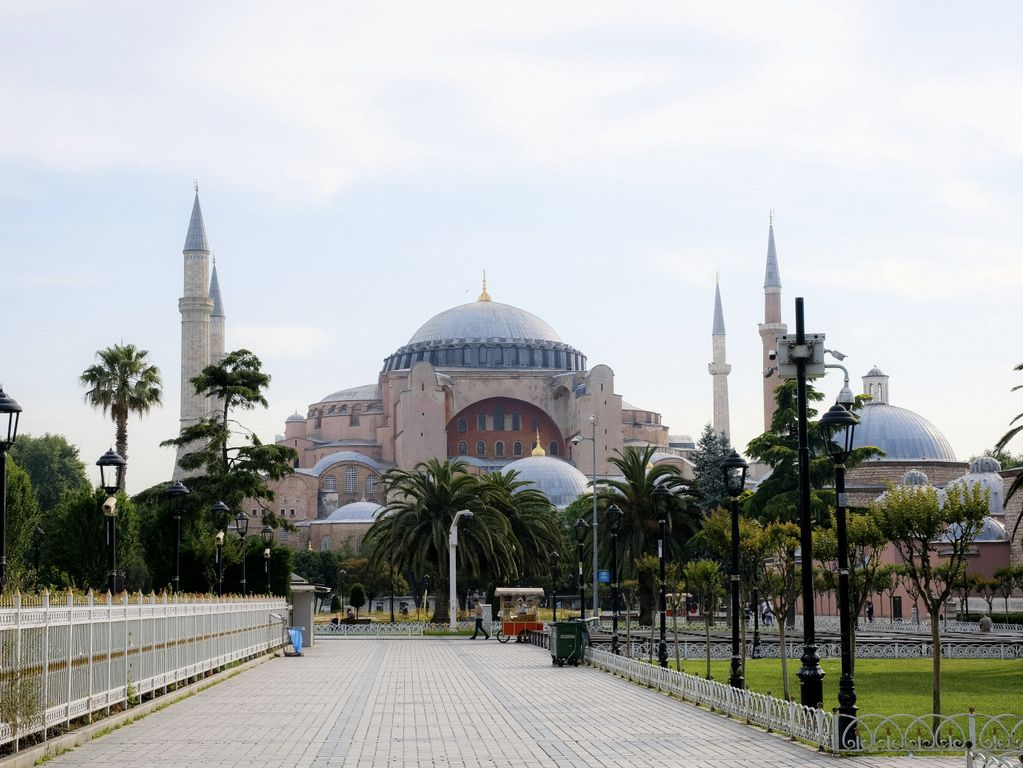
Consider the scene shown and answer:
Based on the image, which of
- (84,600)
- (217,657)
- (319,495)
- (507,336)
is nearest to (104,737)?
(84,600)

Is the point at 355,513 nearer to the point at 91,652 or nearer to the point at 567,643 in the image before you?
the point at 567,643

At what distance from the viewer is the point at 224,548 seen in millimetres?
32906

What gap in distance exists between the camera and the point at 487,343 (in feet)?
317

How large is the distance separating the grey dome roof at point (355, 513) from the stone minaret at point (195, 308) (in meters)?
15.7

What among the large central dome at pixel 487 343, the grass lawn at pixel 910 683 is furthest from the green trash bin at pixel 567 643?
the large central dome at pixel 487 343

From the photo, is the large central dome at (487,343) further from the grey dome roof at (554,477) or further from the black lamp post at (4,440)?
the black lamp post at (4,440)

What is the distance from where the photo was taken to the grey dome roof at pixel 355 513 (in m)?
82.7

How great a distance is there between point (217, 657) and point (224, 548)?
1073 cm

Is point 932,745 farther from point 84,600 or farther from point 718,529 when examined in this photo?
point 718,529

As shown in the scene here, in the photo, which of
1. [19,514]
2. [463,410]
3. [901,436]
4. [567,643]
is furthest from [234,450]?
[463,410]

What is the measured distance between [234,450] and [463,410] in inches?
2110

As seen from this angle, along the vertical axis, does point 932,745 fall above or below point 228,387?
below

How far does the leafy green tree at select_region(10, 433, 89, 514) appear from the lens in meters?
78.5

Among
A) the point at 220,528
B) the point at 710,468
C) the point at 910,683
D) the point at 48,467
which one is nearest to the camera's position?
the point at 910,683
